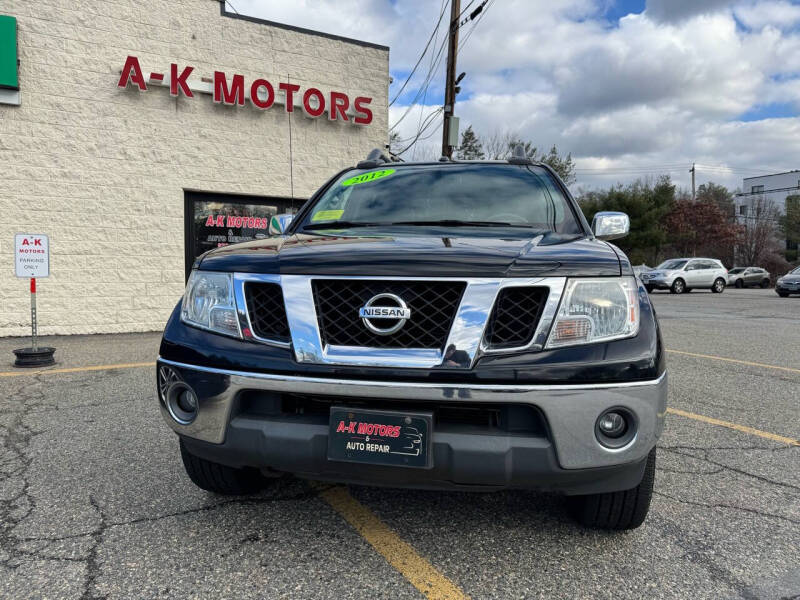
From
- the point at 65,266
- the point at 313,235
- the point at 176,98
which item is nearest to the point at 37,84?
the point at 176,98

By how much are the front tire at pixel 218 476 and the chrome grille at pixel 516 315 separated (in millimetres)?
1341

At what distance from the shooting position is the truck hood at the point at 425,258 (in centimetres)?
193

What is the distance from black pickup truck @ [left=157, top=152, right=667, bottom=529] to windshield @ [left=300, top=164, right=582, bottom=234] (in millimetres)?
847

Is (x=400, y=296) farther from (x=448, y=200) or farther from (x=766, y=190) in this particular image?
(x=766, y=190)

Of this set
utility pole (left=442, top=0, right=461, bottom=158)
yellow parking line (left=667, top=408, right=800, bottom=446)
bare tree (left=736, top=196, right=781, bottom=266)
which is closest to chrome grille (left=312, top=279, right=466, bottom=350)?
yellow parking line (left=667, top=408, right=800, bottom=446)

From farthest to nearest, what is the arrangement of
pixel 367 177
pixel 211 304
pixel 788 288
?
pixel 788 288 → pixel 367 177 → pixel 211 304

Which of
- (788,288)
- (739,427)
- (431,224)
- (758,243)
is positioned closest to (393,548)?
(431,224)

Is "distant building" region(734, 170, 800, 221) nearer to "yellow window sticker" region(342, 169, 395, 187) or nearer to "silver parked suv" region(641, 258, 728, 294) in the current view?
"silver parked suv" region(641, 258, 728, 294)

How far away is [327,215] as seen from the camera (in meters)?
3.31

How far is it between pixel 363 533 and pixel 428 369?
92 centimetres

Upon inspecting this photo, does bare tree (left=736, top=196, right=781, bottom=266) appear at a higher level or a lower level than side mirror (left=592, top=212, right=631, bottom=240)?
higher

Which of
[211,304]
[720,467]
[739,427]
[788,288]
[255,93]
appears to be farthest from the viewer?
[788,288]

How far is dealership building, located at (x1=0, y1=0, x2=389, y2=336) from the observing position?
27.0ft

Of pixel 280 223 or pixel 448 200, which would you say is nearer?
pixel 448 200
